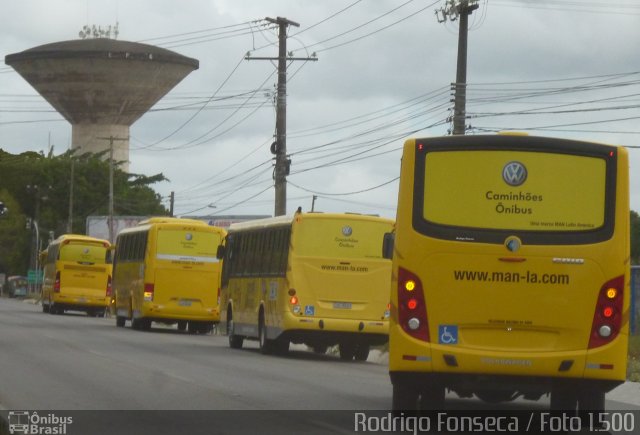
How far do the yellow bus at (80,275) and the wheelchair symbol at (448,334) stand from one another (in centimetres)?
4700

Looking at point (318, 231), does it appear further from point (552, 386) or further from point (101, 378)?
point (552, 386)

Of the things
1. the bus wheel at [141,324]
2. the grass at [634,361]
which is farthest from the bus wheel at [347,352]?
the bus wheel at [141,324]

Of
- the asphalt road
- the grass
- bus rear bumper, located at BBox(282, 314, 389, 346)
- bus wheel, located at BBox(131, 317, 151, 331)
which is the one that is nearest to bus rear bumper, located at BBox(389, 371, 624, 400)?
the asphalt road

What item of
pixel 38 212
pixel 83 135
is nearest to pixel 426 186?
pixel 83 135

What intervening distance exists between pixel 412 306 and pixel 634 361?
13369 millimetres

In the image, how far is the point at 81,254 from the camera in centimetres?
6122

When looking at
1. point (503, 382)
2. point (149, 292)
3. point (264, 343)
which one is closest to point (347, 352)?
point (264, 343)

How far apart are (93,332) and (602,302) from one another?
88.0 ft

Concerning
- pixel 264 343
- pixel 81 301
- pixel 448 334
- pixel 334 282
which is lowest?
pixel 264 343

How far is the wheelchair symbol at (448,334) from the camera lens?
14.6 metres

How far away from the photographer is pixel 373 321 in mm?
29438

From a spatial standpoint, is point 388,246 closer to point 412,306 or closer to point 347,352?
point 412,306

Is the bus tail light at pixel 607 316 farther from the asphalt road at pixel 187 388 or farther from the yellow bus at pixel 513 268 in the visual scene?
the asphalt road at pixel 187 388

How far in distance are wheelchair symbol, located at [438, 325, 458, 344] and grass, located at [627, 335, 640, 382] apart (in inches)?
411
